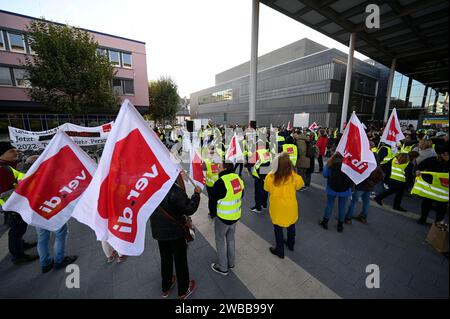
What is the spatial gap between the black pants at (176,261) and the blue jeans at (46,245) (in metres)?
→ 2.17

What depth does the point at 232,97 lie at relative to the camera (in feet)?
160

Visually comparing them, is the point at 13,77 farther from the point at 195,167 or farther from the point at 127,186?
the point at 127,186

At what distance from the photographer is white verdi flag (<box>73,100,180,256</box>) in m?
2.14

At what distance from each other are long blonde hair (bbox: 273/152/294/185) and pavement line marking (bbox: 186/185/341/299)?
5.03 ft

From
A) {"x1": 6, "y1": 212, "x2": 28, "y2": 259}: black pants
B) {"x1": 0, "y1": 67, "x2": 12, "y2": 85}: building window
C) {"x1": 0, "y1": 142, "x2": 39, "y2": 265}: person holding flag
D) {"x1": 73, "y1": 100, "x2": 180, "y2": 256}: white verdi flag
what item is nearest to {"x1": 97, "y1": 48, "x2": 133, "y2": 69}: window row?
{"x1": 0, "y1": 67, "x2": 12, "y2": 85}: building window

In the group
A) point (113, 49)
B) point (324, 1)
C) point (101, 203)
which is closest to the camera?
point (101, 203)

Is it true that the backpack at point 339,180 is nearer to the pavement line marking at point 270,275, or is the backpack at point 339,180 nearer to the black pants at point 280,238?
the black pants at point 280,238

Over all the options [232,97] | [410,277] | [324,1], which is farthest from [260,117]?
[410,277]

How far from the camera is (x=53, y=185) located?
9.55 feet

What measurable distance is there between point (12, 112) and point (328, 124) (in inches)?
1483

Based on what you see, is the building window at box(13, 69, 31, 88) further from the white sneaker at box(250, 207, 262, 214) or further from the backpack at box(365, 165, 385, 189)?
the backpack at box(365, 165, 385, 189)

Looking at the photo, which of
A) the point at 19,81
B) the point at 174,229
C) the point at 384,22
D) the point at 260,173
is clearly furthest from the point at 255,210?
the point at 19,81

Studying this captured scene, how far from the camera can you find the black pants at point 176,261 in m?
2.67

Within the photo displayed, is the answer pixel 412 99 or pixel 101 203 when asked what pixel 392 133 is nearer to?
pixel 101 203
